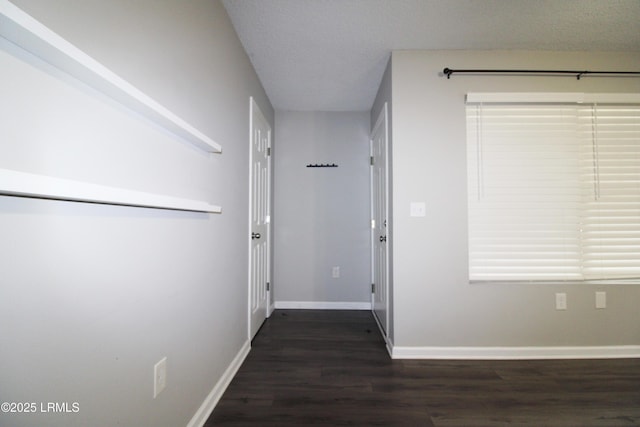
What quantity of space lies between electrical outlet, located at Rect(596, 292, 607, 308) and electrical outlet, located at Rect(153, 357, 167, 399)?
302 cm

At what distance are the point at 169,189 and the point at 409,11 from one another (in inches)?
73.2

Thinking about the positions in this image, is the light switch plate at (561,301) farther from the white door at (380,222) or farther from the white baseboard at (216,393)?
the white baseboard at (216,393)

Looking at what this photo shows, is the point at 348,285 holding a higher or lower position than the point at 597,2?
lower

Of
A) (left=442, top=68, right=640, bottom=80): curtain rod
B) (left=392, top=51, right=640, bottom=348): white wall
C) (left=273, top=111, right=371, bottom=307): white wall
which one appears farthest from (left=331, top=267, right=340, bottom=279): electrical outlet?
(left=442, top=68, right=640, bottom=80): curtain rod

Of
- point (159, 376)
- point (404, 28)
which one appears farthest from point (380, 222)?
point (159, 376)

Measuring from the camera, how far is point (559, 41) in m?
2.11

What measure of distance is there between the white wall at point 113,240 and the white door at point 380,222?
1.50 metres

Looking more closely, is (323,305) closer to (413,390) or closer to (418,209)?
(413,390)

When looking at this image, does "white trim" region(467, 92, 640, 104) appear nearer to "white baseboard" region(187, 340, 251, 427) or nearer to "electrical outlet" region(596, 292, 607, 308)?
"electrical outlet" region(596, 292, 607, 308)

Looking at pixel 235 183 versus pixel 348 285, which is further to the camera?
pixel 348 285

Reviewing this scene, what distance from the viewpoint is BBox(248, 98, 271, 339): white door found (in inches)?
96.7

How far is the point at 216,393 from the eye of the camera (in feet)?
5.22

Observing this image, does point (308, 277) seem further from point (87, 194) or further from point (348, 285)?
point (87, 194)

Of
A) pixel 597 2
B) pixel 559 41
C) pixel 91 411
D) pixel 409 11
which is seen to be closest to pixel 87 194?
pixel 91 411
